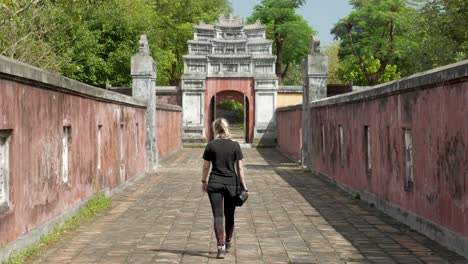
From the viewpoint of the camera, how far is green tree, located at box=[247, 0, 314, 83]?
65438 millimetres

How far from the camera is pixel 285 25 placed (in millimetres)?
65188

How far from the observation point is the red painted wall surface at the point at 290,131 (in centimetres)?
2759

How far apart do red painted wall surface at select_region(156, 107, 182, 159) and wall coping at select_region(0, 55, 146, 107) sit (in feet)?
43.4

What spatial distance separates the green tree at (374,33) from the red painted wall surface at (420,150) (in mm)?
41511

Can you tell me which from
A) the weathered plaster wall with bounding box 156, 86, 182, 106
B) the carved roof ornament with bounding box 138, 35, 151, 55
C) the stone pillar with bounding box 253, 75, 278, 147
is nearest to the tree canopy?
the stone pillar with bounding box 253, 75, 278, 147

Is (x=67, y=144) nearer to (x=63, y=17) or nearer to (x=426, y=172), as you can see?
(x=426, y=172)

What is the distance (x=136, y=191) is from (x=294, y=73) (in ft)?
289

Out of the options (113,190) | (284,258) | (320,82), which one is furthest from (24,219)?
(320,82)

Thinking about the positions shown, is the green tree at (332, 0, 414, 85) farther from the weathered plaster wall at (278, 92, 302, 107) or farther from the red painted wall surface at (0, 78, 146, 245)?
the red painted wall surface at (0, 78, 146, 245)

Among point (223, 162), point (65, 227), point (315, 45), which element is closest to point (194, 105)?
point (315, 45)

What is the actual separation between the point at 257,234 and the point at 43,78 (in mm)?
3649

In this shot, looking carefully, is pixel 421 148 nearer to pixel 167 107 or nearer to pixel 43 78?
pixel 43 78

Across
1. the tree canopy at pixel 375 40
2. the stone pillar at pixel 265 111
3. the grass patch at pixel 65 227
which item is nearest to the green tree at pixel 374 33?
the tree canopy at pixel 375 40

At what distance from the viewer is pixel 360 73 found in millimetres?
64062
